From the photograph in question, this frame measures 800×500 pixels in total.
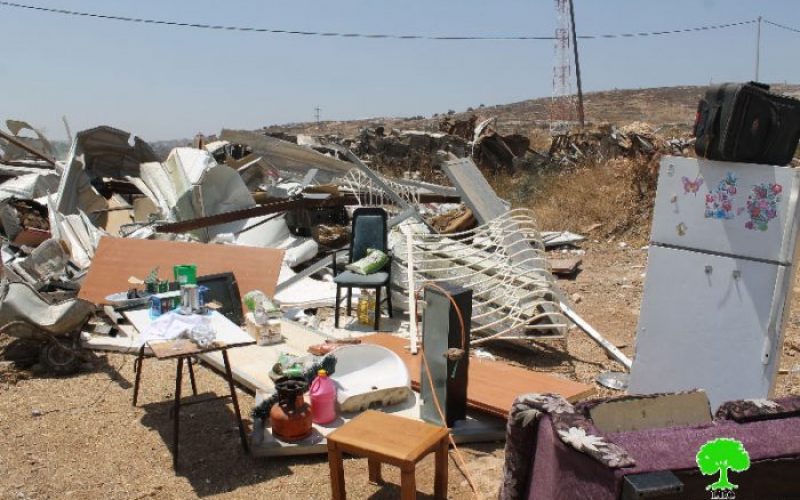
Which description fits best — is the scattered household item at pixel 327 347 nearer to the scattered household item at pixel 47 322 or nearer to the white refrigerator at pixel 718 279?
the scattered household item at pixel 47 322

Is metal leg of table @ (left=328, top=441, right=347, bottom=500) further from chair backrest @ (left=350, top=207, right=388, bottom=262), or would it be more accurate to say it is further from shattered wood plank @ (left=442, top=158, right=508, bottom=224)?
shattered wood plank @ (left=442, top=158, right=508, bottom=224)

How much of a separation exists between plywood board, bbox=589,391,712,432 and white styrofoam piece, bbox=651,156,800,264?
1315 millimetres

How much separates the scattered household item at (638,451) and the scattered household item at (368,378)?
1932 millimetres

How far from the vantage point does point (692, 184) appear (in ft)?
11.5

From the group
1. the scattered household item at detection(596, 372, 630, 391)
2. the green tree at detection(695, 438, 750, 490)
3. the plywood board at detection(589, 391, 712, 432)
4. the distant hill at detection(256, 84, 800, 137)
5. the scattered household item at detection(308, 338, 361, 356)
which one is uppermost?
the distant hill at detection(256, 84, 800, 137)

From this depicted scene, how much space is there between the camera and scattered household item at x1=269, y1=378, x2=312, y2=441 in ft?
12.3

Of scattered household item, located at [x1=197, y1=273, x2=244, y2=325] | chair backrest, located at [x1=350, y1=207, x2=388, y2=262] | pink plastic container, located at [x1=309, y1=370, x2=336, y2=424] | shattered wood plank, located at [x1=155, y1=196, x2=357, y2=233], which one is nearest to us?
pink plastic container, located at [x1=309, y1=370, x2=336, y2=424]

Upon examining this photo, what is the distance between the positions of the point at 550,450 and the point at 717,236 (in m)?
1.96

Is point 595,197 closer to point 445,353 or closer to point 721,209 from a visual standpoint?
point 721,209

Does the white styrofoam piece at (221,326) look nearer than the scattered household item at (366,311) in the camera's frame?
Yes

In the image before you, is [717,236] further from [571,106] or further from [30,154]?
[571,106]

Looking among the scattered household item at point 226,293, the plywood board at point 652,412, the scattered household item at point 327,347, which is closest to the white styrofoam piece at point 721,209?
the plywood board at point 652,412

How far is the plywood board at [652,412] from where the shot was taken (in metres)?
2.15

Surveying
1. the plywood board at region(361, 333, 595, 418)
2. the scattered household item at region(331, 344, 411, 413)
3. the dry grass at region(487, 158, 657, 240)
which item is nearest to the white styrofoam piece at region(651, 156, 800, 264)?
the plywood board at region(361, 333, 595, 418)
